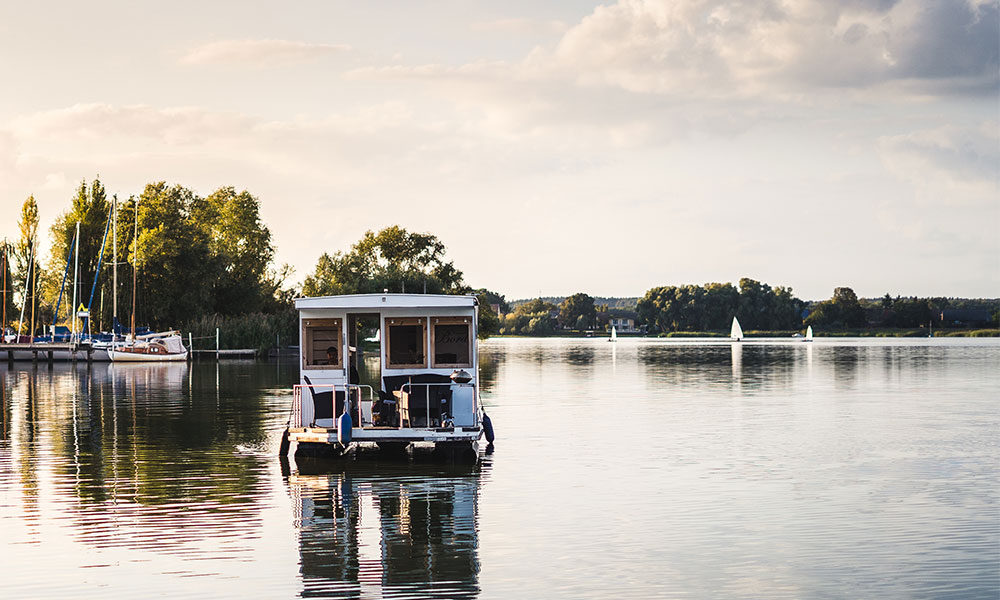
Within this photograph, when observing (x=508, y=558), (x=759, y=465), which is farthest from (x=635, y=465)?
(x=508, y=558)

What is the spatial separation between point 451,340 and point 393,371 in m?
1.44

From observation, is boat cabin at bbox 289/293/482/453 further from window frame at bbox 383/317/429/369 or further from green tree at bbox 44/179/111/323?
green tree at bbox 44/179/111/323

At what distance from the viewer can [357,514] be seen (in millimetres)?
17500

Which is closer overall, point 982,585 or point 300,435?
point 982,585

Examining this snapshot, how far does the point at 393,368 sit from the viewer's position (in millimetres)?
24062

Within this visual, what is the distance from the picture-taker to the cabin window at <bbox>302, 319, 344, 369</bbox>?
24.3 meters

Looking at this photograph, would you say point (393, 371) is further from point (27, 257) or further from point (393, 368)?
point (27, 257)

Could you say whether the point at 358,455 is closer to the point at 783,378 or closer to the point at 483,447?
the point at 483,447

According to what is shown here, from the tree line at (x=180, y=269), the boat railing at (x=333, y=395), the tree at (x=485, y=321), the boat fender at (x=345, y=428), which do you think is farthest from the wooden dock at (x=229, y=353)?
the boat fender at (x=345, y=428)

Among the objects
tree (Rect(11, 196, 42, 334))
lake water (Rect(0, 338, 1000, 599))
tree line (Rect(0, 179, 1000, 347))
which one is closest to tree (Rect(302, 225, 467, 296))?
tree line (Rect(0, 179, 1000, 347))

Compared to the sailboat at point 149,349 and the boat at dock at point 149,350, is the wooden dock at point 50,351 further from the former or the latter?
the sailboat at point 149,349

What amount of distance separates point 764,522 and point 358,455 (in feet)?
35.4

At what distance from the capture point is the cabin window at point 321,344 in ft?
79.7

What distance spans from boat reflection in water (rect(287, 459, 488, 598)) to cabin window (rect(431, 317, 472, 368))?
2371 millimetres
